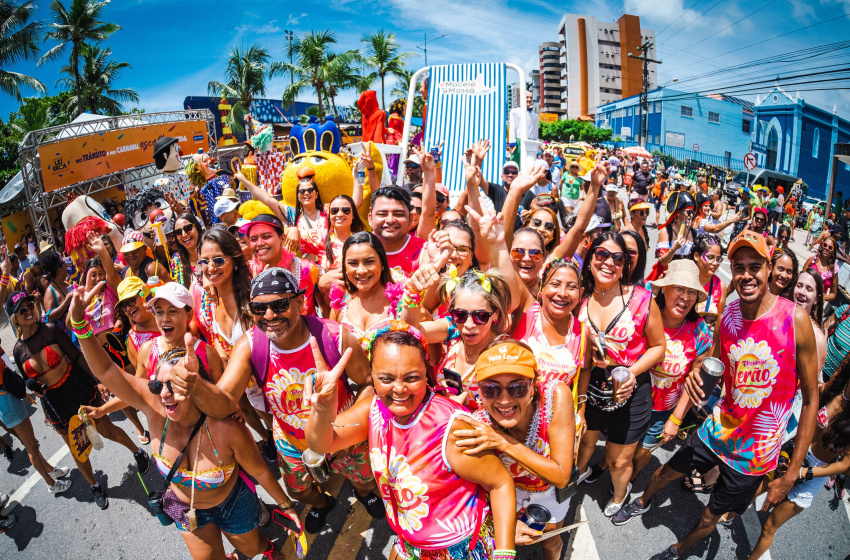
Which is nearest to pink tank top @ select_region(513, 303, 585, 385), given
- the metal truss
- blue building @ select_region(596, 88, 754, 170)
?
the metal truss

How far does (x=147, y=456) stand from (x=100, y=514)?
0.56 meters

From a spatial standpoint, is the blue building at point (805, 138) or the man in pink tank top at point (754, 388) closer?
the man in pink tank top at point (754, 388)

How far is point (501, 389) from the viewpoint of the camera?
1.81 metres

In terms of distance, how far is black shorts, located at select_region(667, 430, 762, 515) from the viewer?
2.54m

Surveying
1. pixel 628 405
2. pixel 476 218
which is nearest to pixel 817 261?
pixel 628 405

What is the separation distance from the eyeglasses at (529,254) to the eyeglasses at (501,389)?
1.40 meters

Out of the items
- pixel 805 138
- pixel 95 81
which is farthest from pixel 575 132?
pixel 95 81

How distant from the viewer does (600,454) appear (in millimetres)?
3752

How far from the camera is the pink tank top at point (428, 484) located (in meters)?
1.80

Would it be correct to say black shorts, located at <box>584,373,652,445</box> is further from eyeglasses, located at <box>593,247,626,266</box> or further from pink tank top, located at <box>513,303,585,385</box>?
eyeglasses, located at <box>593,247,626,266</box>

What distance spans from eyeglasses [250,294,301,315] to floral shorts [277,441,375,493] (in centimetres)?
99

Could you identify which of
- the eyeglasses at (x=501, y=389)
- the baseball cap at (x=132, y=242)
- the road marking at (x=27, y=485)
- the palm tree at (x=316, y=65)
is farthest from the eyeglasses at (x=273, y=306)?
the palm tree at (x=316, y=65)

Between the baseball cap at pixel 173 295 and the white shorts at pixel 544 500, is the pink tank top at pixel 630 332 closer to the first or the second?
the white shorts at pixel 544 500

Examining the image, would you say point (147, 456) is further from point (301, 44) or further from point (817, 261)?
point (301, 44)
